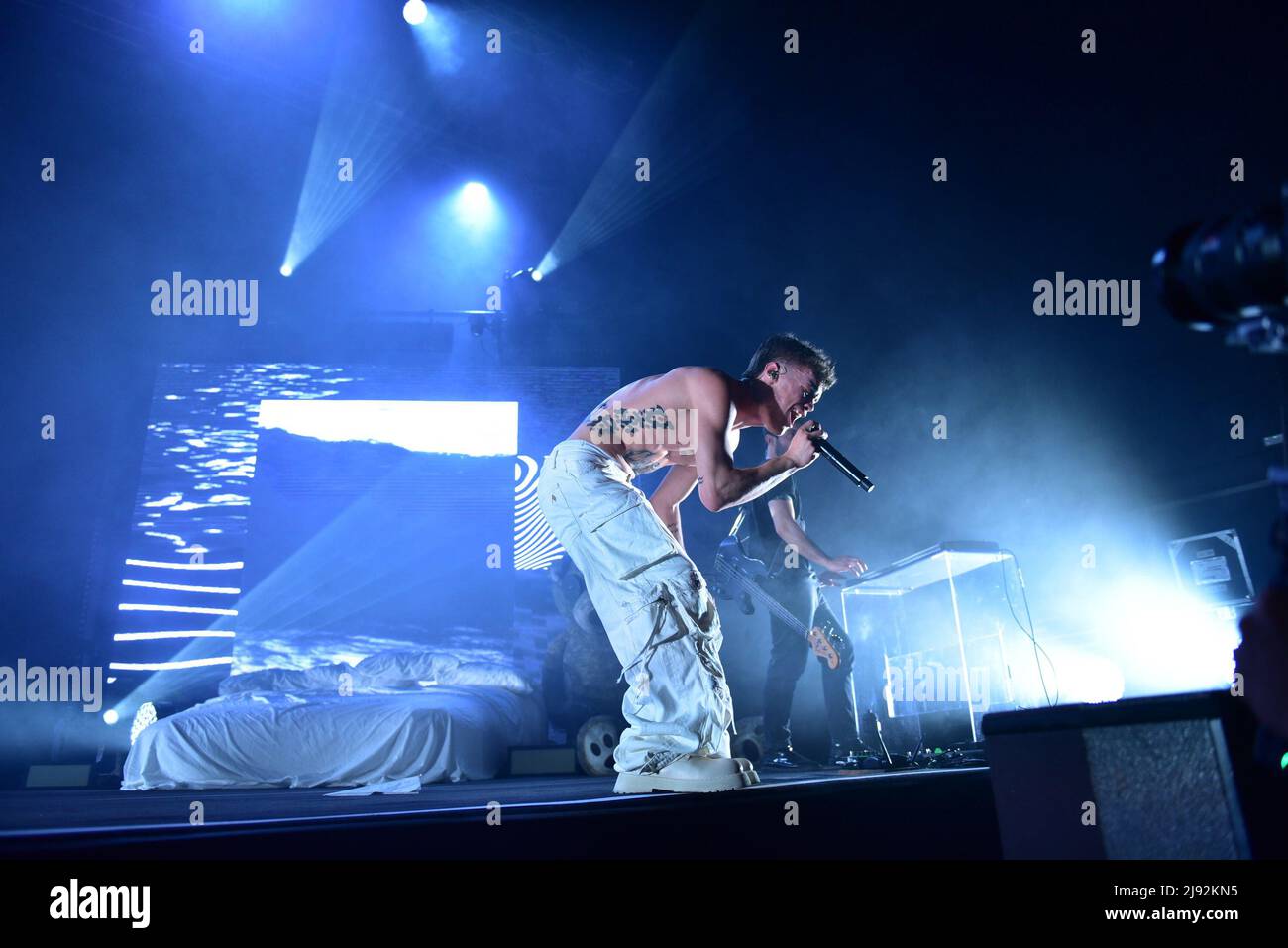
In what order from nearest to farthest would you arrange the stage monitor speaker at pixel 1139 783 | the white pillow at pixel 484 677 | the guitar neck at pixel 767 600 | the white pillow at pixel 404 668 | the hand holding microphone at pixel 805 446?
the stage monitor speaker at pixel 1139 783, the hand holding microphone at pixel 805 446, the guitar neck at pixel 767 600, the white pillow at pixel 404 668, the white pillow at pixel 484 677

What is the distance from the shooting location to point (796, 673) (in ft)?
15.1

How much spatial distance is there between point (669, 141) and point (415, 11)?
5.80ft

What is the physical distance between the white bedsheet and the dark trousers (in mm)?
1624

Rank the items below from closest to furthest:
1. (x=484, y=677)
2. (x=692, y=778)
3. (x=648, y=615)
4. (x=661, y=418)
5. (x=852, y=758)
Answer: (x=692, y=778)
(x=648, y=615)
(x=661, y=418)
(x=852, y=758)
(x=484, y=677)

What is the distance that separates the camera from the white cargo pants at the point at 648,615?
224 centimetres

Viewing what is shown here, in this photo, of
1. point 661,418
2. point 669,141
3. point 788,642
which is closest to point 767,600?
point 788,642

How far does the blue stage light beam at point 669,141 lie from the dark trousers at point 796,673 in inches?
119

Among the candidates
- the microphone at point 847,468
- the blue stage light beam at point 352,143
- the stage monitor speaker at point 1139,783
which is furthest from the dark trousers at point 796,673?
the blue stage light beam at point 352,143

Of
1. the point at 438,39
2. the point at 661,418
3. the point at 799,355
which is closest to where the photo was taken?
the point at 661,418

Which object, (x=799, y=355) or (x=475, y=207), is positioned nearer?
(x=799, y=355)

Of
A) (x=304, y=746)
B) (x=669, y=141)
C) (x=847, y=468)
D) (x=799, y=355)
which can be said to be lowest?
(x=304, y=746)

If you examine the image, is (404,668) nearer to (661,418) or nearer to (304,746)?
(304,746)

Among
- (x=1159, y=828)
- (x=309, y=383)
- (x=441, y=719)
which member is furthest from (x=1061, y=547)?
(x=309, y=383)

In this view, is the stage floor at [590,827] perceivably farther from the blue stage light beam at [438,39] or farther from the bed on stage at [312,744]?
the blue stage light beam at [438,39]
